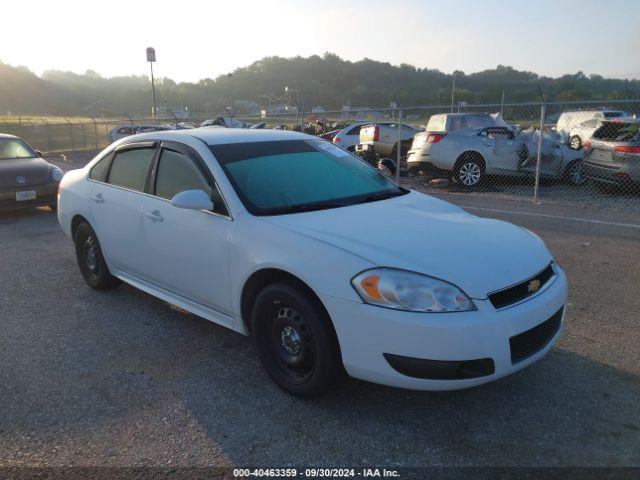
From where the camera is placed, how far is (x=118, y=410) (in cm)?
312

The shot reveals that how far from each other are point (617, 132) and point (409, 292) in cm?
990

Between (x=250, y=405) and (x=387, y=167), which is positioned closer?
(x=250, y=405)

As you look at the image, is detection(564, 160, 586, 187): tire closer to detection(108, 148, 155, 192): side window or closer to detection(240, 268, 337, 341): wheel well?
detection(108, 148, 155, 192): side window

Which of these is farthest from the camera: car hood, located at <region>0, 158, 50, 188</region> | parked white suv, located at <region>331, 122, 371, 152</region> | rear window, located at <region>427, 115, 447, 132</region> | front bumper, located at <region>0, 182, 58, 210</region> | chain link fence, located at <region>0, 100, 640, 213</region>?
parked white suv, located at <region>331, 122, 371, 152</region>

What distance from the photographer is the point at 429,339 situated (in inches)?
104

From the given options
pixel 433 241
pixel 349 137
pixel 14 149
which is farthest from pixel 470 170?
pixel 433 241

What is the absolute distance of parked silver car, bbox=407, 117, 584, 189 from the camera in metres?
11.5

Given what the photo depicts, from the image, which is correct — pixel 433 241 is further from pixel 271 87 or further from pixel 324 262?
pixel 271 87

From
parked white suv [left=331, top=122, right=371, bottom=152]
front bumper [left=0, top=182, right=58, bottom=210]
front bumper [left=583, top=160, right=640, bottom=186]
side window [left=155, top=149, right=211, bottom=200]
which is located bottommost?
front bumper [left=0, top=182, right=58, bottom=210]

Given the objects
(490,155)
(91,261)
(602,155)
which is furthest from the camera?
(490,155)

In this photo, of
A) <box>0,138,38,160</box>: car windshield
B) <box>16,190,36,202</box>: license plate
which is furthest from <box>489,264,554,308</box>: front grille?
<box>0,138,38,160</box>: car windshield

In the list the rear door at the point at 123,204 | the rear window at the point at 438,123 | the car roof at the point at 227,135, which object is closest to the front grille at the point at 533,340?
the car roof at the point at 227,135

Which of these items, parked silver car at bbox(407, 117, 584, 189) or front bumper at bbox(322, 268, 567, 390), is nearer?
front bumper at bbox(322, 268, 567, 390)

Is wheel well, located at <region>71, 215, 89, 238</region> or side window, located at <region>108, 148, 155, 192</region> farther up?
side window, located at <region>108, 148, 155, 192</region>
